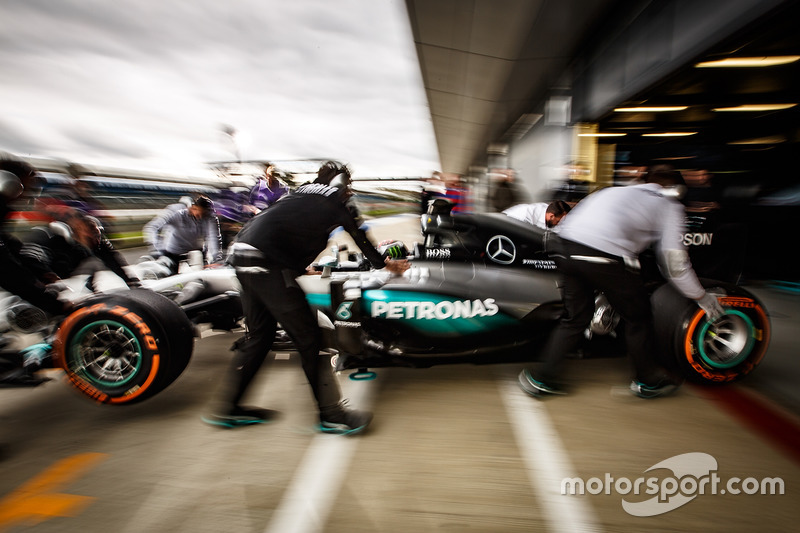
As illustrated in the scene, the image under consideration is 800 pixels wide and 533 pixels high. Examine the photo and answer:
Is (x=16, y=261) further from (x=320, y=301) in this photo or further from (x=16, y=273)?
(x=320, y=301)

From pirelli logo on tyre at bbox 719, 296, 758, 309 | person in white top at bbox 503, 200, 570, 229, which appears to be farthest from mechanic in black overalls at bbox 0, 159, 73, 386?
pirelli logo on tyre at bbox 719, 296, 758, 309

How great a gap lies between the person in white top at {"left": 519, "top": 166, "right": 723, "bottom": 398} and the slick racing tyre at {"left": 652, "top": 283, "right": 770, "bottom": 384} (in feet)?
0.51

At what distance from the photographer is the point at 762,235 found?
627cm

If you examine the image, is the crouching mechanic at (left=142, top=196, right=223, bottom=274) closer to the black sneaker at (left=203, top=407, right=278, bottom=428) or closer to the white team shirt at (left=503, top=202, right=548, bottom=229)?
the black sneaker at (left=203, top=407, right=278, bottom=428)

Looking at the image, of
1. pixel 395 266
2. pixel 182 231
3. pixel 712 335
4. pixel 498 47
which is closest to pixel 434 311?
pixel 395 266

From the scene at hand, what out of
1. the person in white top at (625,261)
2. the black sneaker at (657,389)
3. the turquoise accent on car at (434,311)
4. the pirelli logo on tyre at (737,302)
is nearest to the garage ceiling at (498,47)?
the person in white top at (625,261)

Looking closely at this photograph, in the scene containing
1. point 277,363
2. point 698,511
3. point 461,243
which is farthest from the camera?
point 277,363

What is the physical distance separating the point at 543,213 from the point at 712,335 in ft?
6.19

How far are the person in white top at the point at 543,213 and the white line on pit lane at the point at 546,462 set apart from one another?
174 centimetres

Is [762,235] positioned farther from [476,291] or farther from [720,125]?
[476,291]

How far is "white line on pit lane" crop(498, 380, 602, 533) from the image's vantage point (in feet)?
6.04

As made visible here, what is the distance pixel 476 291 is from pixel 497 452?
1.02m

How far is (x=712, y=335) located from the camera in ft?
9.48

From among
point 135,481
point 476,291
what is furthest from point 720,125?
point 135,481
